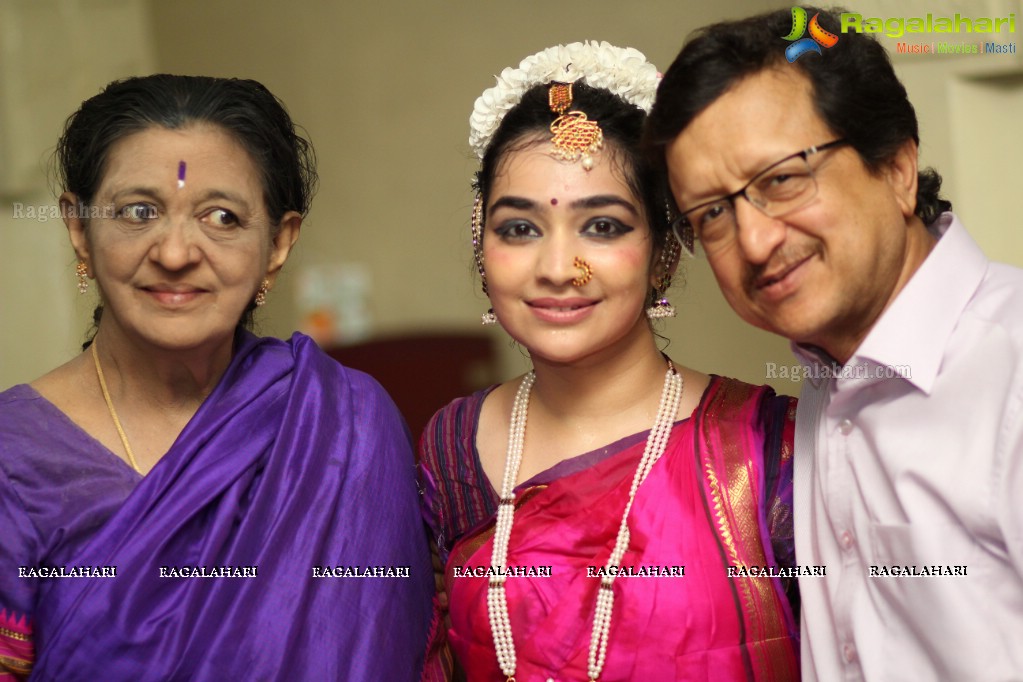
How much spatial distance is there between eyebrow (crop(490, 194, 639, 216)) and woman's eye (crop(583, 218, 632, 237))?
0.03 m

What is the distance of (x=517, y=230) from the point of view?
2.25 metres

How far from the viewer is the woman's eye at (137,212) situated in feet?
6.95

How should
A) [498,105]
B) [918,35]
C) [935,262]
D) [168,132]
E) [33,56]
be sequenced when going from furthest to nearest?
1. [33,56]
2. [918,35]
3. [498,105]
4. [168,132]
5. [935,262]

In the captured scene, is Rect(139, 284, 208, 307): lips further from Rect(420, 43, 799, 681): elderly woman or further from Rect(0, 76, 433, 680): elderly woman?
Rect(420, 43, 799, 681): elderly woman

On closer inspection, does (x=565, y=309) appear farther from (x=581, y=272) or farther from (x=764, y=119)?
(x=764, y=119)

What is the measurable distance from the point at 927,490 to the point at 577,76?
110 cm

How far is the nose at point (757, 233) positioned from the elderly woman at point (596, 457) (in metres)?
0.25

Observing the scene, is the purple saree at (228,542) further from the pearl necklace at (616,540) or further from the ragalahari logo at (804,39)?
the ragalahari logo at (804,39)

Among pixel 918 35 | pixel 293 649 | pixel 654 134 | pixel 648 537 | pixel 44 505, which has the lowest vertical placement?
pixel 293 649

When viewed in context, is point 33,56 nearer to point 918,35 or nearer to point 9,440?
point 9,440

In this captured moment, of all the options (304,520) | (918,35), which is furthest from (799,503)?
(918,35)

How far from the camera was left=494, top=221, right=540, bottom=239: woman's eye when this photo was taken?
2.23 metres

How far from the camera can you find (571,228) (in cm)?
219

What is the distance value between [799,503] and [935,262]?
1.62 feet
